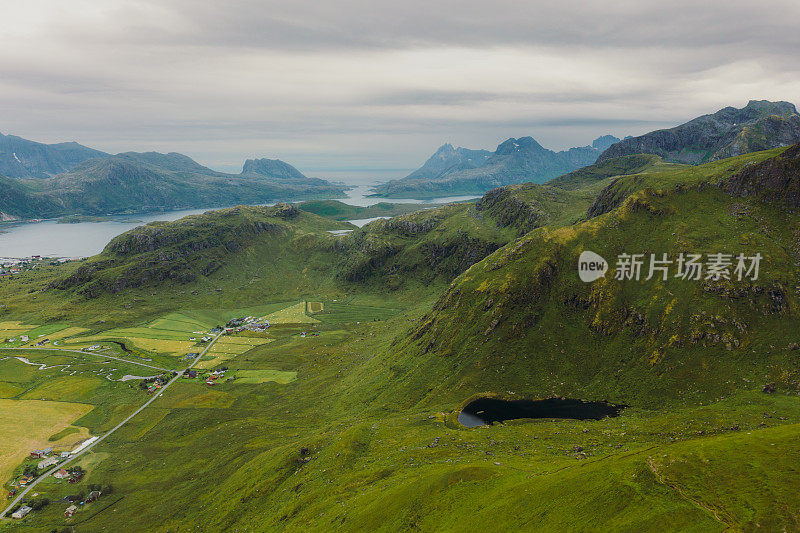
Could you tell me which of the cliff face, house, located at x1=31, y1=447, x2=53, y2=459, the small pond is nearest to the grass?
house, located at x1=31, y1=447, x2=53, y2=459

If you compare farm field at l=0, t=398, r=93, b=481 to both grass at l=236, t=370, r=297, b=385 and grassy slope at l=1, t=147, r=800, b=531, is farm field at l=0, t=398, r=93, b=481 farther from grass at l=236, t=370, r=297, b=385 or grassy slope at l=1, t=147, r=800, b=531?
grass at l=236, t=370, r=297, b=385

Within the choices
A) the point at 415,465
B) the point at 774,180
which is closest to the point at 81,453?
the point at 415,465

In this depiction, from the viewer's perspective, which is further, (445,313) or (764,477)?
(445,313)

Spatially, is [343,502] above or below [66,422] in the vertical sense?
above

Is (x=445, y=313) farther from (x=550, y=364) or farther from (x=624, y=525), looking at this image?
(x=624, y=525)

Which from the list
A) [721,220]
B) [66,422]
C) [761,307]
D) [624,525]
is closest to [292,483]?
[624,525]

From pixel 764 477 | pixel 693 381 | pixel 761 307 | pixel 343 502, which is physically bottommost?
pixel 343 502
